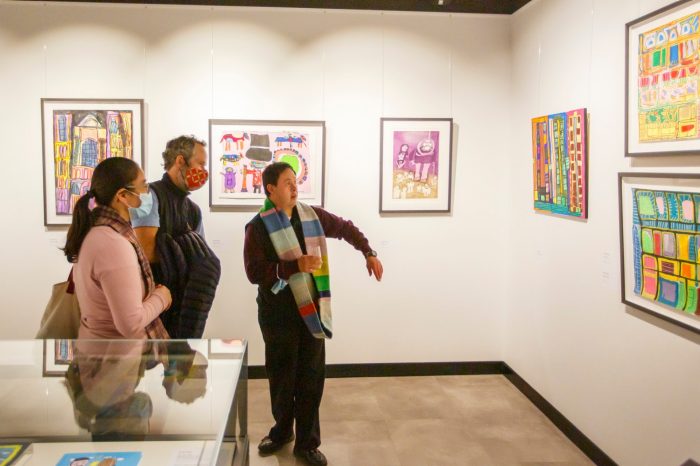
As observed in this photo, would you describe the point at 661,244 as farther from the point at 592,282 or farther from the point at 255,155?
the point at 255,155

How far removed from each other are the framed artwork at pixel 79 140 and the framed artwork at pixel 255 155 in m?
0.56

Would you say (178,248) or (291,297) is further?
(291,297)

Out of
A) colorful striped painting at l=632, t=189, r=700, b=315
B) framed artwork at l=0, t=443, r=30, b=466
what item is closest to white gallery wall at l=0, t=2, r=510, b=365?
colorful striped painting at l=632, t=189, r=700, b=315

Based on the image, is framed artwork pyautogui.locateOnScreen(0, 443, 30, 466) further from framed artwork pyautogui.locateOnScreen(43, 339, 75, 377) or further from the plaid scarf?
the plaid scarf

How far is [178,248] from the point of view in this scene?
2838 mm

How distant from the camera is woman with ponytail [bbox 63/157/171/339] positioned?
2.04 meters

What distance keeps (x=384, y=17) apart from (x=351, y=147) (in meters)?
0.98

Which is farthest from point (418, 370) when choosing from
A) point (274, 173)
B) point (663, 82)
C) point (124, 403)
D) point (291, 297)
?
point (124, 403)

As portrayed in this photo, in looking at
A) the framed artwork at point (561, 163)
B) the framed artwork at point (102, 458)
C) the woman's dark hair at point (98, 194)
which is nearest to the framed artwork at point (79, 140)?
the woman's dark hair at point (98, 194)

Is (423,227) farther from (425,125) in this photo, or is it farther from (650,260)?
Result: (650,260)

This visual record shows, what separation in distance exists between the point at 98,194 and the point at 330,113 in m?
2.60

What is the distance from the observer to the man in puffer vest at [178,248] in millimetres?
2816

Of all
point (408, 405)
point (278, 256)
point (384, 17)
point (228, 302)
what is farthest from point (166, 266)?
point (384, 17)

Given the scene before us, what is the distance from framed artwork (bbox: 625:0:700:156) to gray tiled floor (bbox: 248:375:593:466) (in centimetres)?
177
